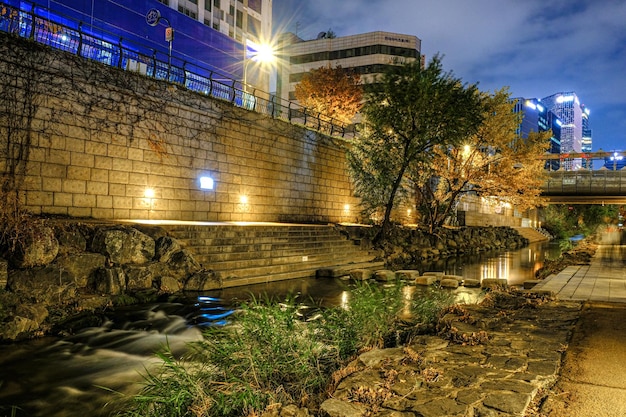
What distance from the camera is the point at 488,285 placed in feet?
42.7

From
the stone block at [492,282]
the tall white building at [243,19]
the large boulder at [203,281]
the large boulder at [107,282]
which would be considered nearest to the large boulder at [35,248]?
the large boulder at [107,282]

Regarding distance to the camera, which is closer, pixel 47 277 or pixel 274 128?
pixel 47 277

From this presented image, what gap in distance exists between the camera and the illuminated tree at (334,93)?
134 ft

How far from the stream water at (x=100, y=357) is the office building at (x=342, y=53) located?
51.9m

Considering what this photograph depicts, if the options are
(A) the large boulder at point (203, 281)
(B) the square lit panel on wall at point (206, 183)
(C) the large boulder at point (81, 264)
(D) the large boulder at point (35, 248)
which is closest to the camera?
(D) the large boulder at point (35, 248)

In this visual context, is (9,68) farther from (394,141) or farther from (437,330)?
(394,141)

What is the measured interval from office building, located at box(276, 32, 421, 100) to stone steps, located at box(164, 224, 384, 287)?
43.6 meters

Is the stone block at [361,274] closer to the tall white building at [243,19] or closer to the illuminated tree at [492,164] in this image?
the illuminated tree at [492,164]

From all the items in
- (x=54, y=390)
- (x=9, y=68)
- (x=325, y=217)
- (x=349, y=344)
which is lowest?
(x=54, y=390)

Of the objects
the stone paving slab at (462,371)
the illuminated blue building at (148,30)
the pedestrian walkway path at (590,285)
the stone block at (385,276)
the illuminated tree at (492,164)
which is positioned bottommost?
the stone block at (385,276)

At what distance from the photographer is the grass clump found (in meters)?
3.68

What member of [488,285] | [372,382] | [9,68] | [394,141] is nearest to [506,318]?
[372,382]

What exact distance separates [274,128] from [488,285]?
14.3 m

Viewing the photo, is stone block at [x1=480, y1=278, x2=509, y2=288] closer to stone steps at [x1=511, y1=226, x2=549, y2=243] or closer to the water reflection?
the water reflection
